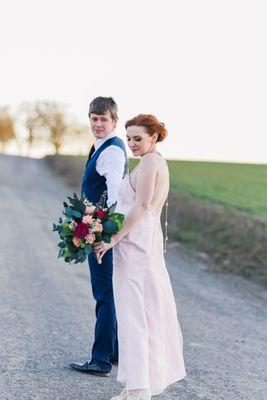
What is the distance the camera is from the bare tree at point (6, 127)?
261 feet

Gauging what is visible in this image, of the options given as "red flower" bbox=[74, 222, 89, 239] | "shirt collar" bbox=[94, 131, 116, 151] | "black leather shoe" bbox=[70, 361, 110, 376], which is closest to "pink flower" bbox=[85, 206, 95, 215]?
"red flower" bbox=[74, 222, 89, 239]

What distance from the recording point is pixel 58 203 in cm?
2320

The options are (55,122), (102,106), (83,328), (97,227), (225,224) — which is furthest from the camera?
(55,122)

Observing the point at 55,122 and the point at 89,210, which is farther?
the point at 55,122

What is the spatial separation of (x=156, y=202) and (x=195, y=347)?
107 inches

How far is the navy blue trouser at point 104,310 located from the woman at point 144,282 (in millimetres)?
668

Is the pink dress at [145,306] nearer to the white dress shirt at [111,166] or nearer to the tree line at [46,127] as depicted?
the white dress shirt at [111,166]

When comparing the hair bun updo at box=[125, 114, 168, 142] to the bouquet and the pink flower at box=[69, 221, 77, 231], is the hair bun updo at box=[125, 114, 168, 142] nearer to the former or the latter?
the bouquet

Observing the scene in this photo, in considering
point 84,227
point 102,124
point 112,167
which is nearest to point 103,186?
point 112,167

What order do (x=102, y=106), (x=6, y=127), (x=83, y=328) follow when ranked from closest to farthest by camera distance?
(x=102, y=106) < (x=83, y=328) < (x=6, y=127)

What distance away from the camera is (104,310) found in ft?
19.4

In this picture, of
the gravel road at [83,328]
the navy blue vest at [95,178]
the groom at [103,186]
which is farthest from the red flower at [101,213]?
the gravel road at [83,328]

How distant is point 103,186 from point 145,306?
1178 mm

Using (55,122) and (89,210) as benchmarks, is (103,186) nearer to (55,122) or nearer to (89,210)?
(89,210)
